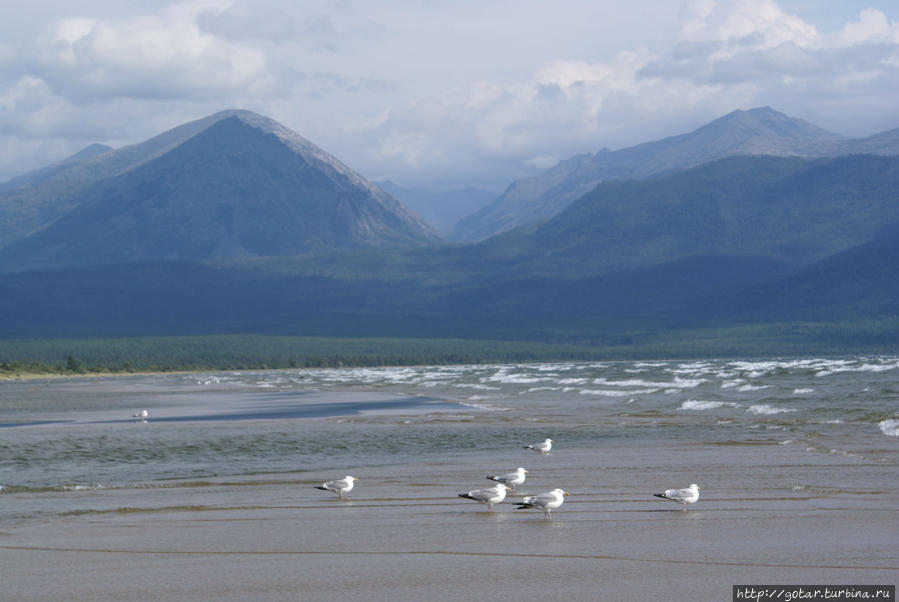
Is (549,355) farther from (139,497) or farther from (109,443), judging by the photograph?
(139,497)

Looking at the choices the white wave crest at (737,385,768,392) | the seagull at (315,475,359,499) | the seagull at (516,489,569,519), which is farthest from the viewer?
the white wave crest at (737,385,768,392)

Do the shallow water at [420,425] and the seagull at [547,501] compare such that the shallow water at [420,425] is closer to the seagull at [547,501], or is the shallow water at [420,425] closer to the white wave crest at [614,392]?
the white wave crest at [614,392]

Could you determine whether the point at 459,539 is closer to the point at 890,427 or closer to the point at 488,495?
the point at 488,495

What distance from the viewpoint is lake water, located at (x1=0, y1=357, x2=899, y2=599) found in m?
14.9

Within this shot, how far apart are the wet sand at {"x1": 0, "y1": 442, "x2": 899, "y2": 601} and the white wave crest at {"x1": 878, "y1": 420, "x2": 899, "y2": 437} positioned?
5973 millimetres

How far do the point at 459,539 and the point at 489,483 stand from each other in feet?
19.5

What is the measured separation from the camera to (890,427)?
1163 inches

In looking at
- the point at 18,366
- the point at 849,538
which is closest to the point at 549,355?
the point at 18,366

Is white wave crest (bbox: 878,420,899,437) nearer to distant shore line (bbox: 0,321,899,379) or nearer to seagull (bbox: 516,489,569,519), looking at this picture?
seagull (bbox: 516,489,569,519)

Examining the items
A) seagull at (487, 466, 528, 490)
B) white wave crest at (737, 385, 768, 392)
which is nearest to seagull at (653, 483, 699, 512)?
seagull at (487, 466, 528, 490)

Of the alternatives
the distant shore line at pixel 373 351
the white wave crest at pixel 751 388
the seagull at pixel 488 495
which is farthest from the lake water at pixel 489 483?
the distant shore line at pixel 373 351

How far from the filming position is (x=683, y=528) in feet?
54.5

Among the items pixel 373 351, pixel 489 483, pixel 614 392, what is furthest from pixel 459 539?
pixel 373 351

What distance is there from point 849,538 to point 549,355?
518ft
